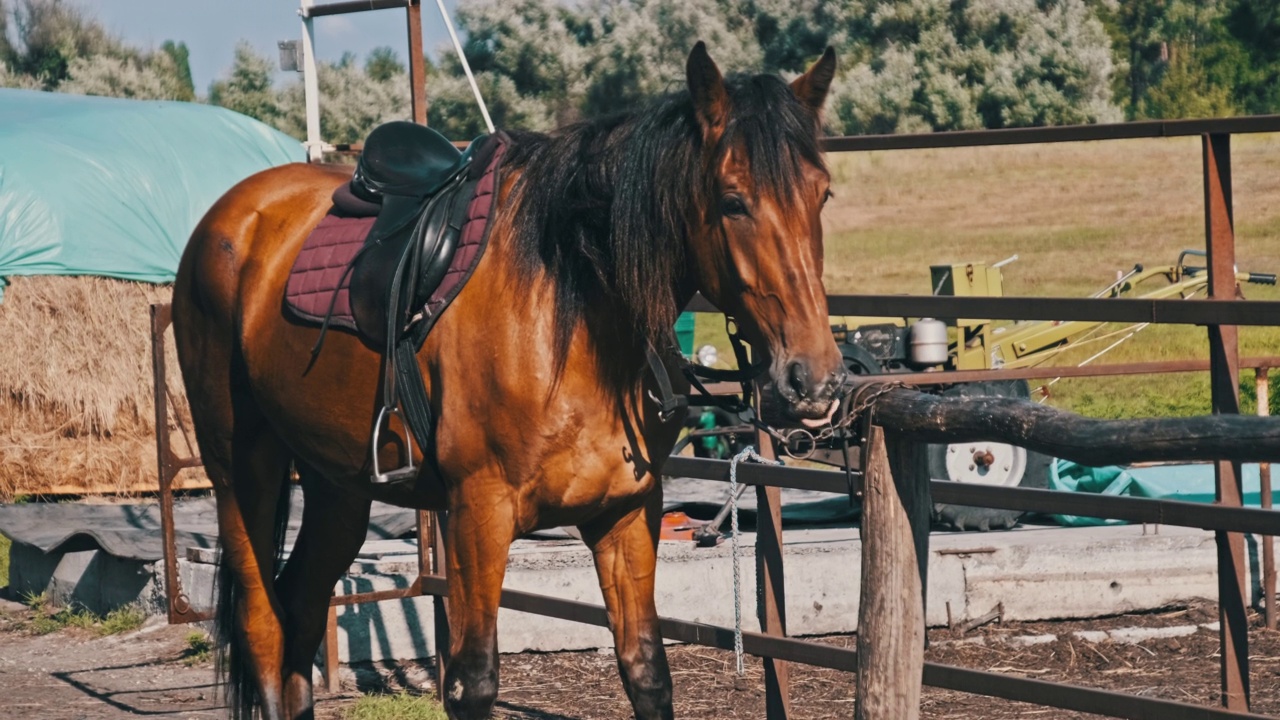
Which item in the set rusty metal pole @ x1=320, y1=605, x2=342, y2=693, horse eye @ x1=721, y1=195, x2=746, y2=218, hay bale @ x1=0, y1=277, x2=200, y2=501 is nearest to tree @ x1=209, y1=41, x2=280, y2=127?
hay bale @ x1=0, y1=277, x2=200, y2=501

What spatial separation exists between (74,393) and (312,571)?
6.93 meters

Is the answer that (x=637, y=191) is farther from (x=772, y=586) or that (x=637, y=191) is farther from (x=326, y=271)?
(x=772, y=586)

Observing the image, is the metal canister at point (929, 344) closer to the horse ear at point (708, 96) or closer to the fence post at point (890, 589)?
the horse ear at point (708, 96)

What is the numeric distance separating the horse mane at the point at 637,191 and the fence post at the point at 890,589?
578mm

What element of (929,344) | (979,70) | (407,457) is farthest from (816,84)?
(979,70)

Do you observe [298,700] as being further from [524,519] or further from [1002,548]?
[1002,548]

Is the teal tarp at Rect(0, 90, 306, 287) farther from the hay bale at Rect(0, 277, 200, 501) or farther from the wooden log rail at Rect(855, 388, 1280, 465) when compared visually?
the wooden log rail at Rect(855, 388, 1280, 465)

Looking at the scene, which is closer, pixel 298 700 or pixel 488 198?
pixel 488 198

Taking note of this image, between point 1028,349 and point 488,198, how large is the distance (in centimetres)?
690

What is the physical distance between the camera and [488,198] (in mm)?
3564

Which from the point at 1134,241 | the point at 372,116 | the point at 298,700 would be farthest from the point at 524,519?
the point at 372,116

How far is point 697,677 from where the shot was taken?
17.2 ft

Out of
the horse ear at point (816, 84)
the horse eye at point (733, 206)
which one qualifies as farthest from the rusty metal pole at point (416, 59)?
the horse eye at point (733, 206)

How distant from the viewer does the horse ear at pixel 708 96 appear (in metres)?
2.94
